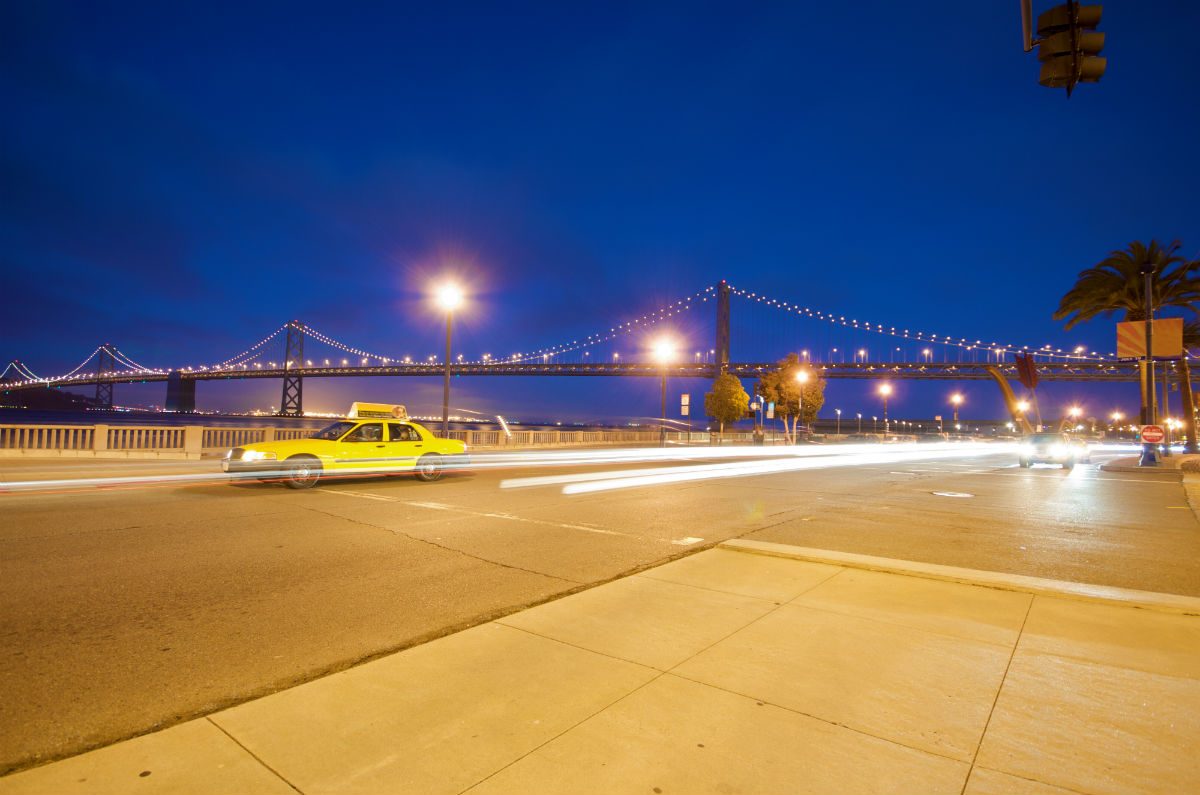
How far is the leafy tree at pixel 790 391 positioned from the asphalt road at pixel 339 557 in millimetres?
38961

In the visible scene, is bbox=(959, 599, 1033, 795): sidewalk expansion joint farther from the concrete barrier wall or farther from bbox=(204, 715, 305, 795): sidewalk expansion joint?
the concrete barrier wall

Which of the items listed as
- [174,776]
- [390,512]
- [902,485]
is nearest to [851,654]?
[174,776]

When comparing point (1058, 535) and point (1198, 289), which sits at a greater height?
point (1198, 289)

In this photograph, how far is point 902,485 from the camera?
1620cm

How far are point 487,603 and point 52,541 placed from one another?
599cm

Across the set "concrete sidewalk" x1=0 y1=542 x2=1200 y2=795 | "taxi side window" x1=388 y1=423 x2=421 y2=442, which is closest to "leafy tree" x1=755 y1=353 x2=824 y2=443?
"taxi side window" x1=388 y1=423 x2=421 y2=442

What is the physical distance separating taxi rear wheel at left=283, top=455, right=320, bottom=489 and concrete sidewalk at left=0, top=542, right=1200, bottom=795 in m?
9.71

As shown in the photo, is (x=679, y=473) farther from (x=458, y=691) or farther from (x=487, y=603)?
(x=458, y=691)

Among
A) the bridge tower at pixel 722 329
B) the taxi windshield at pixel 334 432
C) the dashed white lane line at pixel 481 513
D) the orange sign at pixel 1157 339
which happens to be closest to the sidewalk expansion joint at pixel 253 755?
the dashed white lane line at pixel 481 513

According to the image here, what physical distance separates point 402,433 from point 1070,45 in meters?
13.5

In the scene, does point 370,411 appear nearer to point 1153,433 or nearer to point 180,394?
point 1153,433

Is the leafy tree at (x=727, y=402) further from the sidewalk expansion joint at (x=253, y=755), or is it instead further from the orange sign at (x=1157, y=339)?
the sidewalk expansion joint at (x=253, y=755)

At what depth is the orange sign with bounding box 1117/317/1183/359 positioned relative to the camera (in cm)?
2103

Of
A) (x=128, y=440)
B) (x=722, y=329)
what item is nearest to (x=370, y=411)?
(x=128, y=440)
